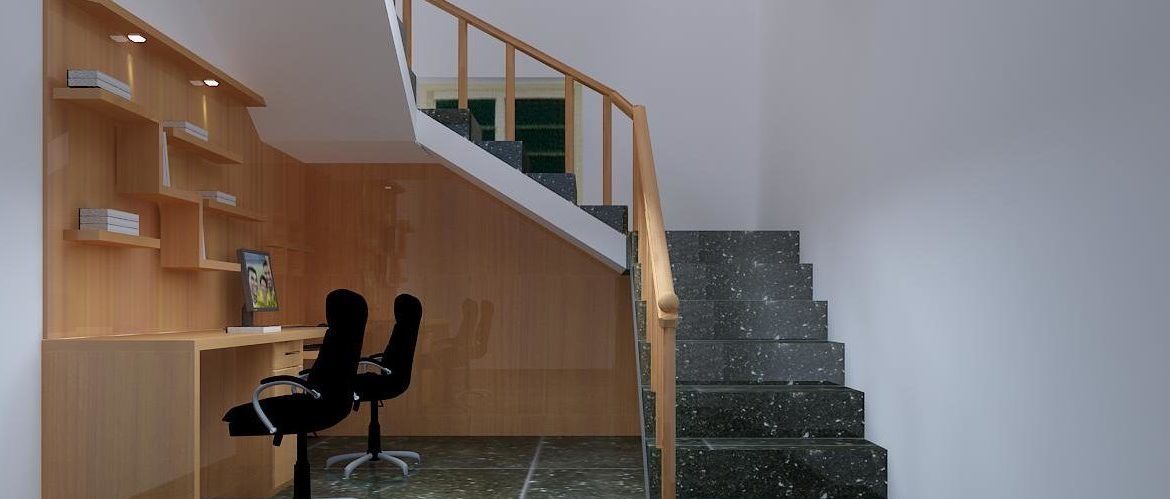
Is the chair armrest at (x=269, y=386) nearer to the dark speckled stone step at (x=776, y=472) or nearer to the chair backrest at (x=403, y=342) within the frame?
the chair backrest at (x=403, y=342)

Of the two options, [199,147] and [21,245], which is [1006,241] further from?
[199,147]

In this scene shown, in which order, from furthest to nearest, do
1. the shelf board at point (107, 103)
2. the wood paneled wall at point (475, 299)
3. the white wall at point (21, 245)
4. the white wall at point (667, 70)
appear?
the white wall at point (667, 70)
the wood paneled wall at point (475, 299)
the shelf board at point (107, 103)
the white wall at point (21, 245)

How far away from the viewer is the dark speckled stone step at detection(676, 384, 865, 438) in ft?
13.1

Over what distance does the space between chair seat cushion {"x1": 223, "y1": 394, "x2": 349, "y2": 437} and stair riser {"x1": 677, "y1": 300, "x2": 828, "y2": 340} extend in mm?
1806

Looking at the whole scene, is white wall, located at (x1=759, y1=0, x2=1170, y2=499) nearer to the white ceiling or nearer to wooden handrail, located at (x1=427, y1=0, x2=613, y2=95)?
wooden handrail, located at (x1=427, y1=0, x2=613, y2=95)

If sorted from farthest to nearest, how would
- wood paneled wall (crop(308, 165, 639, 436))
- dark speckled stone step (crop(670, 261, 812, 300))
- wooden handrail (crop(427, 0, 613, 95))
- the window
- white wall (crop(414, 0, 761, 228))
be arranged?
the window < white wall (crop(414, 0, 761, 228)) < wood paneled wall (crop(308, 165, 639, 436)) < wooden handrail (crop(427, 0, 613, 95)) < dark speckled stone step (crop(670, 261, 812, 300))

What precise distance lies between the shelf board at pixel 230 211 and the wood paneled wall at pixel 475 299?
1244 millimetres

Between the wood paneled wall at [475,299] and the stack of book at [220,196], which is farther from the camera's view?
the wood paneled wall at [475,299]

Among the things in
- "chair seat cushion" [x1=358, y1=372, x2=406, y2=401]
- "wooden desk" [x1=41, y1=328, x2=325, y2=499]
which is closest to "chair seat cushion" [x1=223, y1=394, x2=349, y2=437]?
"wooden desk" [x1=41, y1=328, x2=325, y2=499]

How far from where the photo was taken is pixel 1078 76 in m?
2.49

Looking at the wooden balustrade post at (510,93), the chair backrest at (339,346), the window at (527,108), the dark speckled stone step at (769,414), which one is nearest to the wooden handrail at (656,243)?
the dark speckled stone step at (769,414)

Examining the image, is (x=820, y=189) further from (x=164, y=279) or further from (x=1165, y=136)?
(x=164, y=279)

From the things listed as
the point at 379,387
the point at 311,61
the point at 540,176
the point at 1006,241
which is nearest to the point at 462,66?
the point at 540,176

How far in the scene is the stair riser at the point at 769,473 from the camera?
369cm
